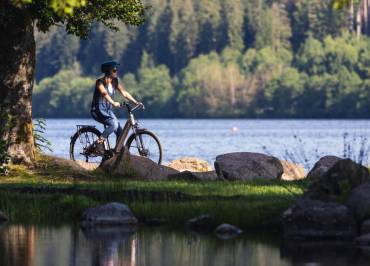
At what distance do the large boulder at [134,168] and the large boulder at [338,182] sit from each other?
6.11 metres

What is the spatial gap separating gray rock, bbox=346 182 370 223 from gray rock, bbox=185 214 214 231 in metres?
2.01

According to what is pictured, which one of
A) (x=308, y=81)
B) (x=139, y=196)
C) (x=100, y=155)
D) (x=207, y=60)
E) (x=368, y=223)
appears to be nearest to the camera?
(x=368, y=223)

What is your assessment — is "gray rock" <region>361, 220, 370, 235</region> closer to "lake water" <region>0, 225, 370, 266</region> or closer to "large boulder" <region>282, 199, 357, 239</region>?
"large boulder" <region>282, 199, 357, 239</region>

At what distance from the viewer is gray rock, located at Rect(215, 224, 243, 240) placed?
1820 centimetres

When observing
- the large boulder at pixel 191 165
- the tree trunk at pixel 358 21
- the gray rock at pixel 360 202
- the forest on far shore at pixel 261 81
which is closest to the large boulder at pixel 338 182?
the gray rock at pixel 360 202

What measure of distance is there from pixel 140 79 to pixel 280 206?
569 ft

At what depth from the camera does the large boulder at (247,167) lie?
24.1 meters

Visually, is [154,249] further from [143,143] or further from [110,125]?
[143,143]

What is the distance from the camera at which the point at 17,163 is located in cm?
2494

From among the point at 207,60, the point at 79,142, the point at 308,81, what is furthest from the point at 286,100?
the point at 79,142

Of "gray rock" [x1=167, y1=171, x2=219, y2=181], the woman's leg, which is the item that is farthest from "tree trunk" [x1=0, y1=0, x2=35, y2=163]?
"gray rock" [x1=167, y1=171, x2=219, y2=181]

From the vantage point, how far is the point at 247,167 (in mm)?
24375

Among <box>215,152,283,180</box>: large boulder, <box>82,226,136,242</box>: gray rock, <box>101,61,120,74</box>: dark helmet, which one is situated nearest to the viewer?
<box>82,226,136,242</box>: gray rock

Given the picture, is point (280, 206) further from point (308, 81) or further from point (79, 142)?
point (308, 81)
